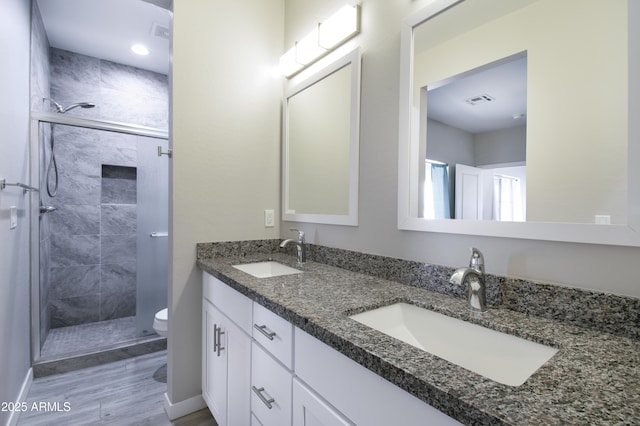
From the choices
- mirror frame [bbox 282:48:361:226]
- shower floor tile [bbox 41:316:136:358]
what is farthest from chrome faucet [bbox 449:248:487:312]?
shower floor tile [bbox 41:316:136:358]

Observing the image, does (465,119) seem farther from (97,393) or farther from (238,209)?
(97,393)

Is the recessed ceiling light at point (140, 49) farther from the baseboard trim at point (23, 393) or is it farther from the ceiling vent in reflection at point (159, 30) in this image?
the baseboard trim at point (23, 393)

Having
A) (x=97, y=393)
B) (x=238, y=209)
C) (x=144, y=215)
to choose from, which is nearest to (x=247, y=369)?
(x=238, y=209)

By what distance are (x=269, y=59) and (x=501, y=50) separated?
148 cm

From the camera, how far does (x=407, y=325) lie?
104 centimetres

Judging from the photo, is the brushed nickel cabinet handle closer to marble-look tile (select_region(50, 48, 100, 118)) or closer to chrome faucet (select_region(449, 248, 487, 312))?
chrome faucet (select_region(449, 248, 487, 312))

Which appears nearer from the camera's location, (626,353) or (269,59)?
(626,353)

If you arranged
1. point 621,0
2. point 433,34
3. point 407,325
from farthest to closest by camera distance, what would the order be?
point 433,34, point 407,325, point 621,0

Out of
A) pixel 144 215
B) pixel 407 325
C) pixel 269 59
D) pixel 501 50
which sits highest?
pixel 269 59

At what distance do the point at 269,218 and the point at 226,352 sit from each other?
887 mm

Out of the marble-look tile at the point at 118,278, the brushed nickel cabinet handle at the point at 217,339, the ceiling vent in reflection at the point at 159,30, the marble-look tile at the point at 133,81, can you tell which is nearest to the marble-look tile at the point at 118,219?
the marble-look tile at the point at 118,278

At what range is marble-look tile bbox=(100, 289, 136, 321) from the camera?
3013 millimetres

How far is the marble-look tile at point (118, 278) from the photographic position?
9.89ft

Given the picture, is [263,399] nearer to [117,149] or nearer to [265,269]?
[265,269]
